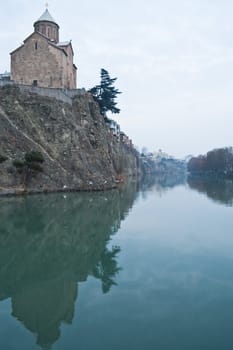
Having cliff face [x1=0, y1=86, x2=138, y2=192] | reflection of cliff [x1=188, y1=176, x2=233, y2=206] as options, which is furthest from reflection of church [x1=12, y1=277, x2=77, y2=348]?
reflection of cliff [x1=188, y1=176, x2=233, y2=206]

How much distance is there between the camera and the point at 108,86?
44938 mm

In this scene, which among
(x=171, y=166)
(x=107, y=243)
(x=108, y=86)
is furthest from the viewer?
(x=171, y=166)

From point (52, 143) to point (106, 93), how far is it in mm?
17290

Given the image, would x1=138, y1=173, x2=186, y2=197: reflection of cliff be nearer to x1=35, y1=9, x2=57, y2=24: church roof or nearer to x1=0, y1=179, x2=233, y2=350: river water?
x1=0, y1=179, x2=233, y2=350: river water

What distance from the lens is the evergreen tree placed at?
45.0 m

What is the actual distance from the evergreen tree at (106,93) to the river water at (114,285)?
1269 inches

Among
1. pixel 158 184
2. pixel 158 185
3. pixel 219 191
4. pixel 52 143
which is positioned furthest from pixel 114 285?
pixel 158 184

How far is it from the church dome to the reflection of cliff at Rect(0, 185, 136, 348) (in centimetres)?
3046

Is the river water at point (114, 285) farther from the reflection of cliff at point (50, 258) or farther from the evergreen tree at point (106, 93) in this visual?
the evergreen tree at point (106, 93)

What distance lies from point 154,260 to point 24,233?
237 inches

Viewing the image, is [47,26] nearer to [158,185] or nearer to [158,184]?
[158,185]

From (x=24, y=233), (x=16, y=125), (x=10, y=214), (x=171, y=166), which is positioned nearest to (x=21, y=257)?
(x=24, y=233)

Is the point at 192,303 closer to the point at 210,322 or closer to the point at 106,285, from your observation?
the point at 210,322

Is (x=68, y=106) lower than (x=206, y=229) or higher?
higher
